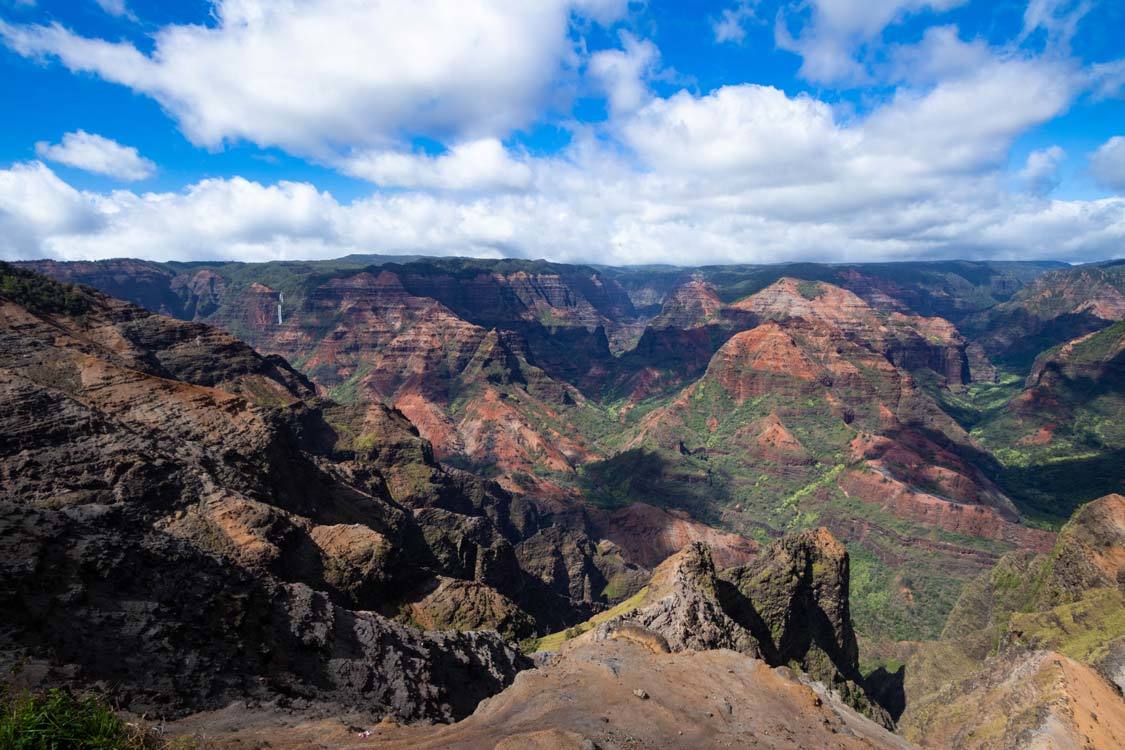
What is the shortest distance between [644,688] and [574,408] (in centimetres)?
16608

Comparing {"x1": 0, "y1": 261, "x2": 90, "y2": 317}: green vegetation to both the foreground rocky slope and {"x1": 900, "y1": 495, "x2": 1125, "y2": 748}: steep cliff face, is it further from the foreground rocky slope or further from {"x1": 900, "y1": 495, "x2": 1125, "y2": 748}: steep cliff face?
{"x1": 900, "y1": 495, "x2": 1125, "y2": 748}: steep cliff face

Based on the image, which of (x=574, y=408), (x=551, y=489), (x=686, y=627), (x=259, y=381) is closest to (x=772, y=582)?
(x=686, y=627)

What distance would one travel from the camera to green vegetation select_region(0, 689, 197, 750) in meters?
6.16

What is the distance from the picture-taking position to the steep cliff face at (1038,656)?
25.2m

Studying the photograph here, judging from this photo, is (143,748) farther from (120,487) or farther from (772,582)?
(772,582)

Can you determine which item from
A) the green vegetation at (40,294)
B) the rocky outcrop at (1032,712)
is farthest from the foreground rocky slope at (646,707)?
the green vegetation at (40,294)

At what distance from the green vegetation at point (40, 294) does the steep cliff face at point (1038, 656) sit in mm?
94085

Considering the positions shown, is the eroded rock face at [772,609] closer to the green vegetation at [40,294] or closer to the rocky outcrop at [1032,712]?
the rocky outcrop at [1032,712]

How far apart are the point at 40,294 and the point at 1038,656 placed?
347ft

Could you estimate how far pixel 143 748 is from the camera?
24.1 feet

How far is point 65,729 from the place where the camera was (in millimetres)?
6621

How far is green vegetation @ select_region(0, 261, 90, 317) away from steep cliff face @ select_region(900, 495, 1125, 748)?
94.1 m

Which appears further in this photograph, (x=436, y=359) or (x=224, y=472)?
(x=436, y=359)

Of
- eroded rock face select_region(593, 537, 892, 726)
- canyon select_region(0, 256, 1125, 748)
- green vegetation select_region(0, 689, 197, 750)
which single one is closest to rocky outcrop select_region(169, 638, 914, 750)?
canyon select_region(0, 256, 1125, 748)
